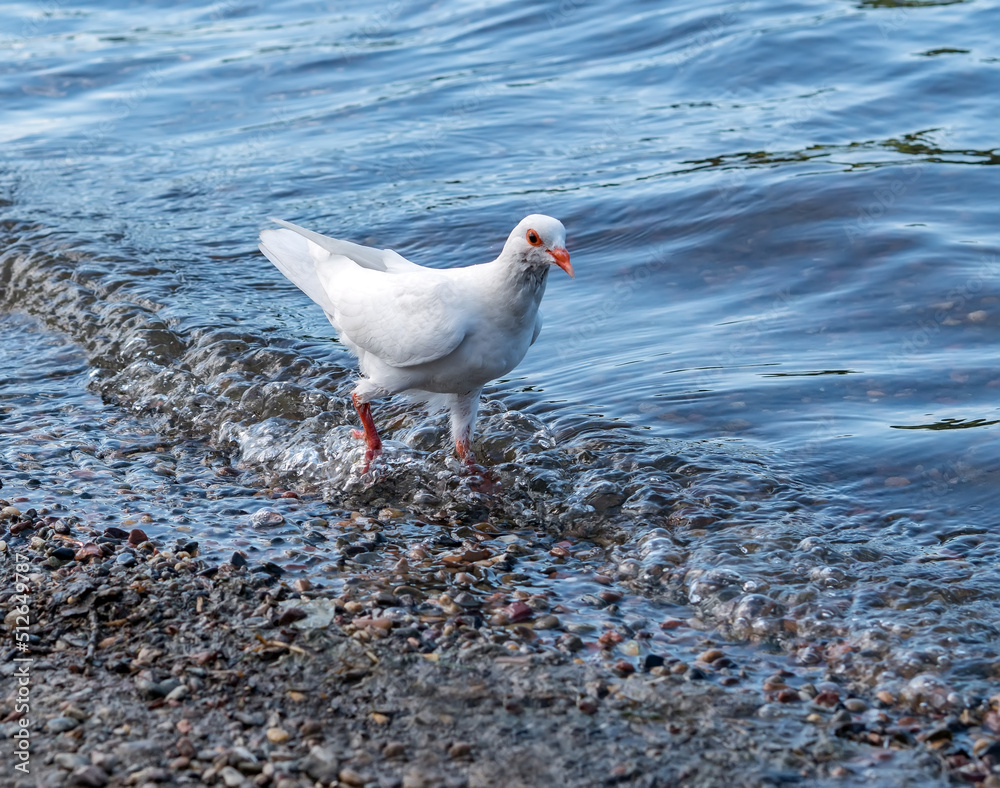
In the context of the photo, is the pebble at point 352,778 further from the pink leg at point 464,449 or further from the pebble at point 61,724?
the pink leg at point 464,449

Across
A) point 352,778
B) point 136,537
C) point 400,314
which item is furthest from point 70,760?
point 400,314

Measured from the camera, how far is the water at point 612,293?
5.87m

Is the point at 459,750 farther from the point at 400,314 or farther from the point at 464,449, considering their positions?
the point at 464,449

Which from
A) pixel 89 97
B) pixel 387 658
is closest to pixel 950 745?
pixel 387 658

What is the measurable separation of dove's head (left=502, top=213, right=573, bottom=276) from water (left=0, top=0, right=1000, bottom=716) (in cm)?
144

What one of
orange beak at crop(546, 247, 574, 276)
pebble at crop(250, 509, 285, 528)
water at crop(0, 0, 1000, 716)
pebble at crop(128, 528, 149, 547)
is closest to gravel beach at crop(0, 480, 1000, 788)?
pebble at crop(128, 528, 149, 547)

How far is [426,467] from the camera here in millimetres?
6906

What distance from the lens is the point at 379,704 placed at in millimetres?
4195

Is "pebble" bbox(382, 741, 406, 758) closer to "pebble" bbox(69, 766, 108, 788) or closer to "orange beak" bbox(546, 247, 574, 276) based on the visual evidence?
"pebble" bbox(69, 766, 108, 788)

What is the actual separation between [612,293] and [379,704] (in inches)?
235

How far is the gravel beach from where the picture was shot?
384 centimetres

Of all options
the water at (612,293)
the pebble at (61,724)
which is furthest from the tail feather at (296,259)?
the pebble at (61,724)

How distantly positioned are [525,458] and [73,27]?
17.7 meters

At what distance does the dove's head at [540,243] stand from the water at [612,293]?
1.44 meters
